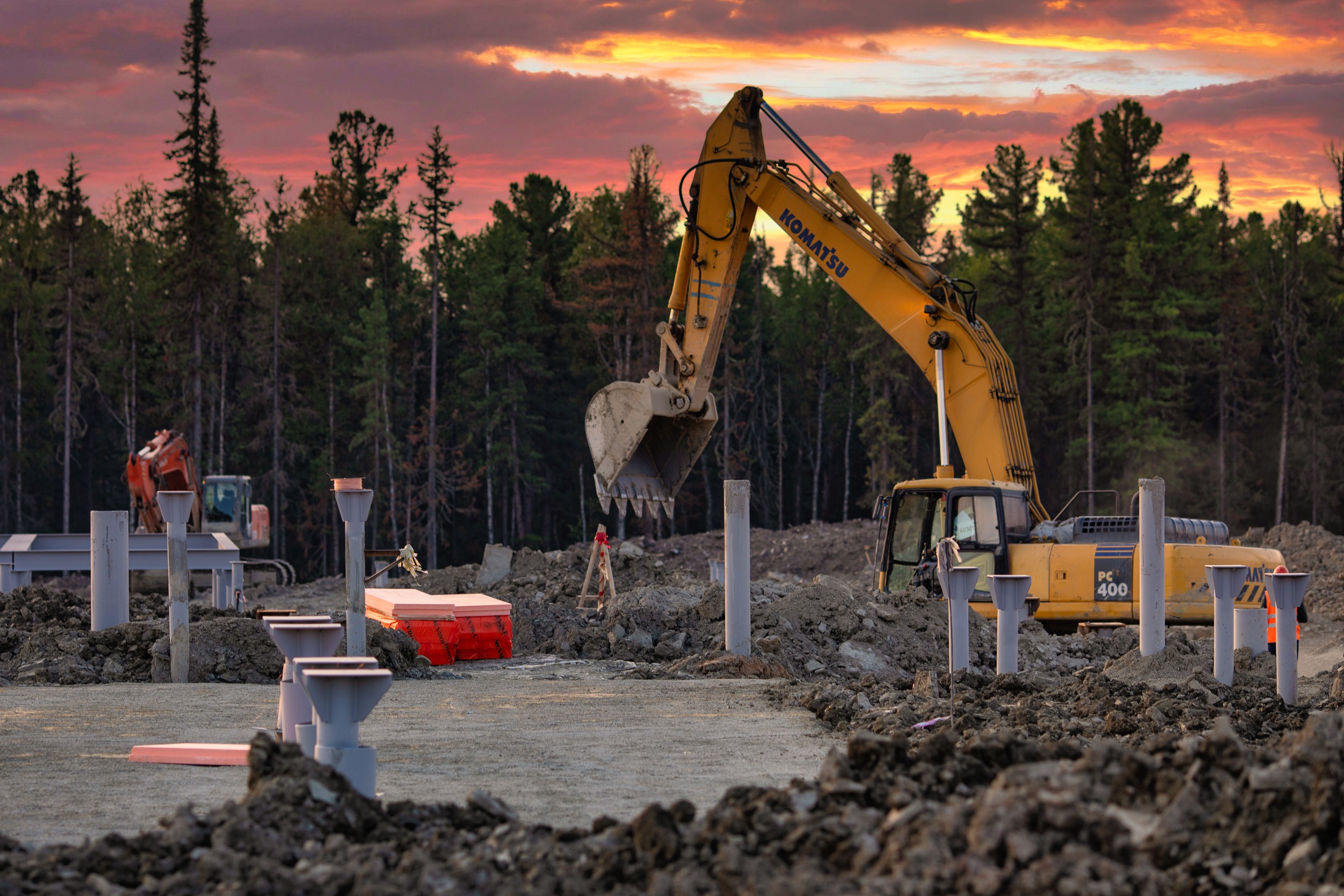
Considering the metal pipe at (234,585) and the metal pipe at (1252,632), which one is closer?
the metal pipe at (1252,632)

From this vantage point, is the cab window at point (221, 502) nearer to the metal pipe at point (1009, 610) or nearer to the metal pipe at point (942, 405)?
the metal pipe at point (942, 405)

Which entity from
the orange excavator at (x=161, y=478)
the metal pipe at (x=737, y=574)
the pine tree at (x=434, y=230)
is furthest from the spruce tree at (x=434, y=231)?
the metal pipe at (x=737, y=574)

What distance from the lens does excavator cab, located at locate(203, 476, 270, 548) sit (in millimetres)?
32594

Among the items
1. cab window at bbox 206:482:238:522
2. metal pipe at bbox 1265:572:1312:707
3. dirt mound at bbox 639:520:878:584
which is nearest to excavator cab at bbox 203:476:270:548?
cab window at bbox 206:482:238:522

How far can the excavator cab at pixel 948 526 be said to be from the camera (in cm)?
1606

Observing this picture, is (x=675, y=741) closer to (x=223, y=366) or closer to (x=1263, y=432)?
(x=223, y=366)

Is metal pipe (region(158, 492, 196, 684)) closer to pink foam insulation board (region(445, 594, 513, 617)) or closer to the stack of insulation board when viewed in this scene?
the stack of insulation board

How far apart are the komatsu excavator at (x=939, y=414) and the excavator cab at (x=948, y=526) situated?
0.8 inches

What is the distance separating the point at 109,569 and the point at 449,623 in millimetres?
3767

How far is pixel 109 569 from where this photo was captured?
14062 millimetres

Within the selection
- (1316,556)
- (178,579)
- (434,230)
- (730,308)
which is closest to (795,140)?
(730,308)

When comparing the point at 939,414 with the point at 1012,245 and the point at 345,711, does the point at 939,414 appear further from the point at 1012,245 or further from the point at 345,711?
the point at 1012,245

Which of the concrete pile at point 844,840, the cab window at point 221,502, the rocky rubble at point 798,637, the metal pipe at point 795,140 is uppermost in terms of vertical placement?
the metal pipe at point 795,140

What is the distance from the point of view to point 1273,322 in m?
55.0
